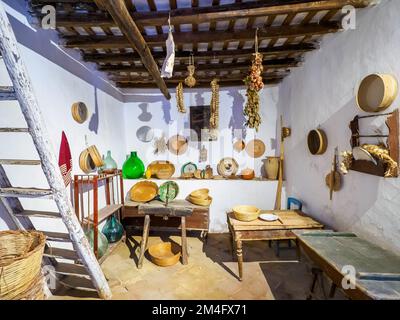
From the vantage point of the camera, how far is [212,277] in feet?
9.57

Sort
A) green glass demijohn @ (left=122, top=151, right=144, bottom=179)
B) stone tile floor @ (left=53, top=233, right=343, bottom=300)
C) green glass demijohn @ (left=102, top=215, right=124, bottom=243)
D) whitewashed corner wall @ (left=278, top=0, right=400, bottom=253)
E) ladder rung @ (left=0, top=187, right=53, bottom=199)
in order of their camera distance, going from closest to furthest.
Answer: ladder rung @ (left=0, top=187, right=53, bottom=199) < whitewashed corner wall @ (left=278, top=0, right=400, bottom=253) < stone tile floor @ (left=53, top=233, right=343, bottom=300) < green glass demijohn @ (left=102, top=215, right=124, bottom=243) < green glass demijohn @ (left=122, top=151, right=144, bottom=179)

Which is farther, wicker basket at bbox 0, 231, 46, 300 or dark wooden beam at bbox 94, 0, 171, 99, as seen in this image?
dark wooden beam at bbox 94, 0, 171, 99

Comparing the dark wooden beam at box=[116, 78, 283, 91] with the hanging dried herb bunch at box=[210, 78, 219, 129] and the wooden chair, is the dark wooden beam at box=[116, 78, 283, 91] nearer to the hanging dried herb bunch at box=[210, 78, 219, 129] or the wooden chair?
the hanging dried herb bunch at box=[210, 78, 219, 129]

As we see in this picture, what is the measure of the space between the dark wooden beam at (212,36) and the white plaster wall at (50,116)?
0.47 m

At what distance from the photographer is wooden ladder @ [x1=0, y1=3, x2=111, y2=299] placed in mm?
1347

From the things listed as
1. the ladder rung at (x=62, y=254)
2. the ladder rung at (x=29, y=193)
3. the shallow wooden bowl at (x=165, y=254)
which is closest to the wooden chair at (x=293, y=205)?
the shallow wooden bowl at (x=165, y=254)

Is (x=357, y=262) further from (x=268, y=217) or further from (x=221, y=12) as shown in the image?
(x=221, y=12)

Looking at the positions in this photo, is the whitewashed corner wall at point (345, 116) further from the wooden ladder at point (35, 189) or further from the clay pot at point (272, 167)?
the wooden ladder at point (35, 189)

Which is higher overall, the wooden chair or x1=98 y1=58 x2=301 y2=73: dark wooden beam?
x1=98 y1=58 x2=301 y2=73: dark wooden beam

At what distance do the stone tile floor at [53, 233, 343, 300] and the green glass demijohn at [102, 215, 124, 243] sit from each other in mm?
253

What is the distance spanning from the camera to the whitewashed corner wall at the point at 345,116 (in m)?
1.83

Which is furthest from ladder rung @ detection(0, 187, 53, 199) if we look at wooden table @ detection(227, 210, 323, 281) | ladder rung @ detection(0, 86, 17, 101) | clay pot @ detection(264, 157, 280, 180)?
clay pot @ detection(264, 157, 280, 180)

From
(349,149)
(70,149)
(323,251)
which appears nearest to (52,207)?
(70,149)
